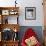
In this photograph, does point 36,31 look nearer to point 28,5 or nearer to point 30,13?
point 30,13

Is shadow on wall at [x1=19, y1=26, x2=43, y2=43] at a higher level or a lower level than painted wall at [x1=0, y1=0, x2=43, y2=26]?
lower

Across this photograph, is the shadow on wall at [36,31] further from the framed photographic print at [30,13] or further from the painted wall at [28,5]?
the framed photographic print at [30,13]

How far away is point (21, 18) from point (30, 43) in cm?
115

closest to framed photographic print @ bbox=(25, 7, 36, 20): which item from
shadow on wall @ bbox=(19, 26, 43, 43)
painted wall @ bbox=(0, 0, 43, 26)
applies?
painted wall @ bbox=(0, 0, 43, 26)

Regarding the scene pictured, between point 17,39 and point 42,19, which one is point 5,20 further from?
point 42,19

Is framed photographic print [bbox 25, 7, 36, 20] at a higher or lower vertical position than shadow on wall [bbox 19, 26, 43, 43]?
higher

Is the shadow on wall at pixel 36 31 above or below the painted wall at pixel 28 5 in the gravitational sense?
below

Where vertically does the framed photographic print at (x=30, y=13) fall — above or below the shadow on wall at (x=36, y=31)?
above

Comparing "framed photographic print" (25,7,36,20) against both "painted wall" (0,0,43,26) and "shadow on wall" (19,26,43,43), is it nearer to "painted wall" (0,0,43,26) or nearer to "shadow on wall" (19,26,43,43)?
"painted wall" (0,0,43,26)

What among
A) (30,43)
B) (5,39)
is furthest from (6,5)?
(30,43)

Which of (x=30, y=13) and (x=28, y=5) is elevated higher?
(x=28, y=5)

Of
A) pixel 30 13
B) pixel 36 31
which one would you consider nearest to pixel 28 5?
pixel 30 13

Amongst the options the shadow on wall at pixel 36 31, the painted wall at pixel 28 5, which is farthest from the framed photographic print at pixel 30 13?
the shadow on wall at pixel 36 31

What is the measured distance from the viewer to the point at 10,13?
238 inches
